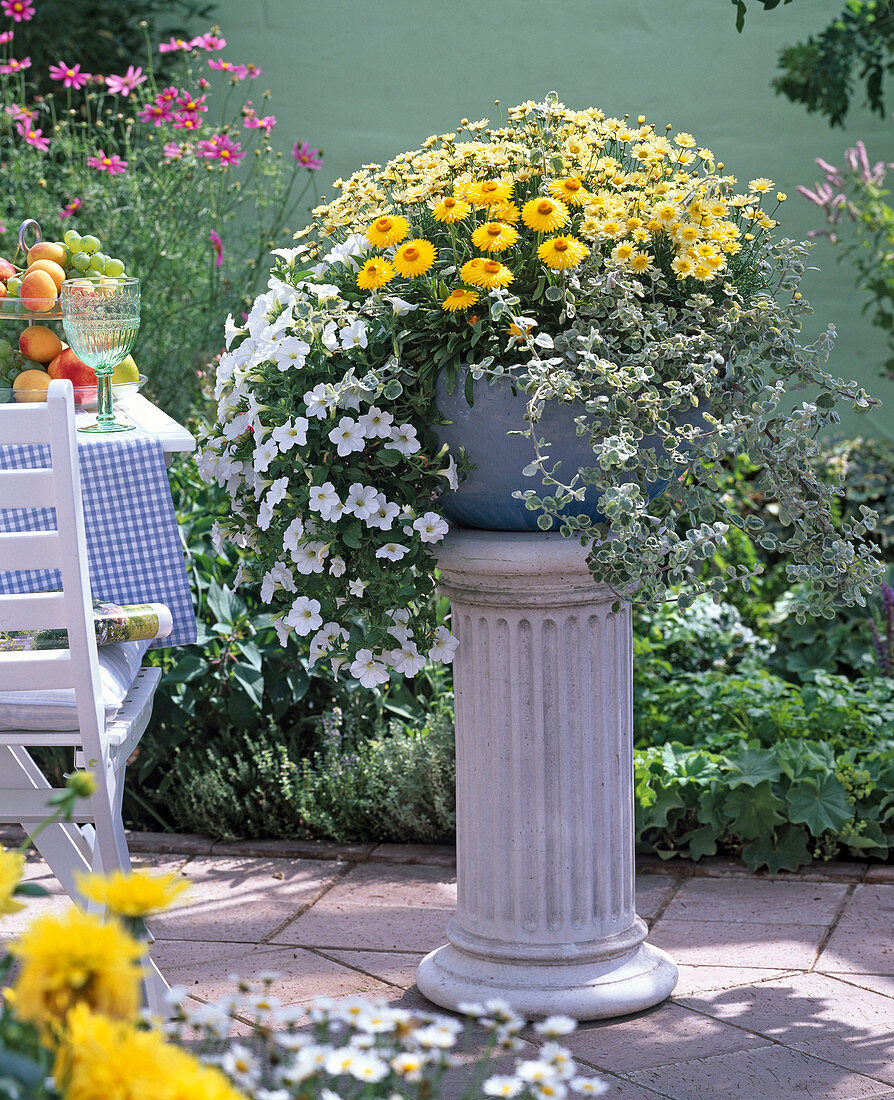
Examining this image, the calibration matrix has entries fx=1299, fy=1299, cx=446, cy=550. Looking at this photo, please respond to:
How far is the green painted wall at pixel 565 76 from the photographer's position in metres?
5.16

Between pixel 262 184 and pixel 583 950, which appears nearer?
pixel 583 950

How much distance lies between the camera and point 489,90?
5.36 metres

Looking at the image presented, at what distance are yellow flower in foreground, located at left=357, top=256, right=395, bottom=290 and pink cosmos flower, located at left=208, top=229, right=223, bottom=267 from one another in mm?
2440

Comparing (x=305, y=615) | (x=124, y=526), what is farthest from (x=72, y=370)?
(x=305, y=615)

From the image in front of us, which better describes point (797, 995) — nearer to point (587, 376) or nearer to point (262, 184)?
point (587, 376)

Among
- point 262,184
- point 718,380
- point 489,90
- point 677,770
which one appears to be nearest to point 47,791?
point 718,380

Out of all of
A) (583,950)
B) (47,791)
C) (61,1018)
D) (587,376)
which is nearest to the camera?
(61,1018)

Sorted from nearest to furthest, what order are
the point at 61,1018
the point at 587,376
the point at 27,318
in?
the point at 61,1018, the point at 587,376, the point at 27,318

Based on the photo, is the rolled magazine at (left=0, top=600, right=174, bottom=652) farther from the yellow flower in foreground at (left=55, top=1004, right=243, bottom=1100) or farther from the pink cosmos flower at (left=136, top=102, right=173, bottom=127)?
the pink cosmos flower at (left=136, top=102, right=173, bottom=127)

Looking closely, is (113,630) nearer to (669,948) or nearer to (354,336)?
(354,336)

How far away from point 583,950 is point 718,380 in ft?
3.19

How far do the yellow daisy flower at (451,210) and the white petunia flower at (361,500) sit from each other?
0.41 m

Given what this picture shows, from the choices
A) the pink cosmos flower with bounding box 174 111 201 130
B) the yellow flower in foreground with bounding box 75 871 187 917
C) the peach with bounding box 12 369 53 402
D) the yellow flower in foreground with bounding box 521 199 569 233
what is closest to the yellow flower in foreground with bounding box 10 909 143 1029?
the yellow flower in foreground with bounding box 75 871 187 917

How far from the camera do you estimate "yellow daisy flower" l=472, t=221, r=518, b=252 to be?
6.15 feet
